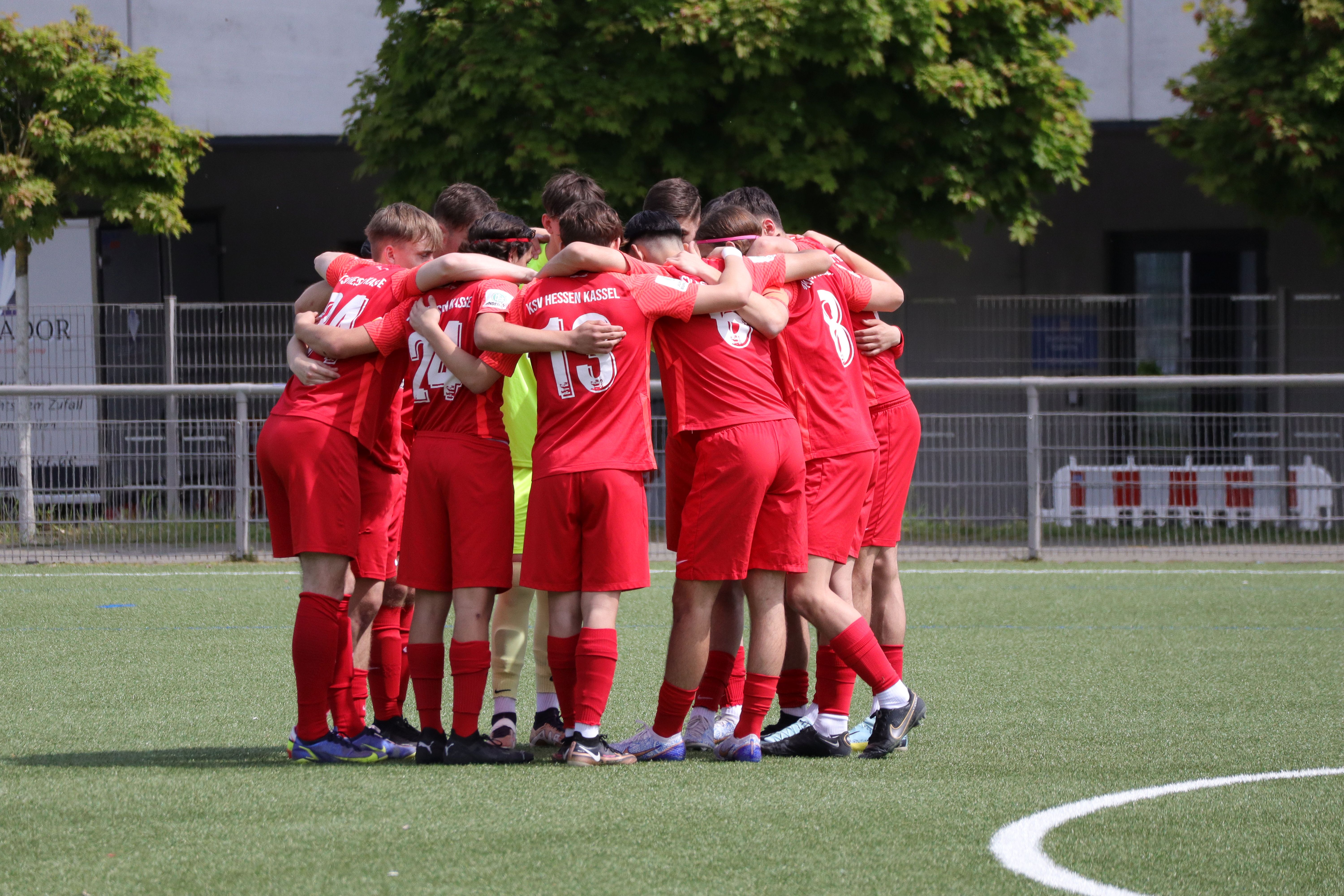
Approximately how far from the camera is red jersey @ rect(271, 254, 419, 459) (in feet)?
15.5

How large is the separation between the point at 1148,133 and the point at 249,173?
38.0ft

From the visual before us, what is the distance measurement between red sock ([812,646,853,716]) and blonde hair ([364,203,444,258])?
2006 millimetres

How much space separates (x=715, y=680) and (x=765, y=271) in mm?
1451

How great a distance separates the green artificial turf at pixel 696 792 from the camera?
3312 millimetres

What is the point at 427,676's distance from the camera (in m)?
4.64

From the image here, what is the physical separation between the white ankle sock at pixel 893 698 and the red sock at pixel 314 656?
1.79m

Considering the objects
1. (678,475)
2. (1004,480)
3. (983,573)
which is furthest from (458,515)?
(1004,480)

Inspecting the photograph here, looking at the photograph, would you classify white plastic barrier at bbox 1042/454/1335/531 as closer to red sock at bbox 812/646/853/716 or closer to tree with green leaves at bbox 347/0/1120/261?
tree with green leaves at bbox 347/0/1120/261

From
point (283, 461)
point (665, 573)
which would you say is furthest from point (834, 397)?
point (665, 573)

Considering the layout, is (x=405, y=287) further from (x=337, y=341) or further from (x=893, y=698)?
(x=893, y=698)

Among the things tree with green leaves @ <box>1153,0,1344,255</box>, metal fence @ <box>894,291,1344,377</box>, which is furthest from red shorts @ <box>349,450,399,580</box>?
tree with green leaves @ <box>1153,0,1344,255</box>

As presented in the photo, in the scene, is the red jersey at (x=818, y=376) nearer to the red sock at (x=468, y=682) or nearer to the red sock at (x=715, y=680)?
the red sock at (x=715, y=680)

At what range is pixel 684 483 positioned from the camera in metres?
4.81

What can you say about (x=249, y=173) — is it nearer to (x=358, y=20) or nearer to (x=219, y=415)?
(x=358, y=20)
